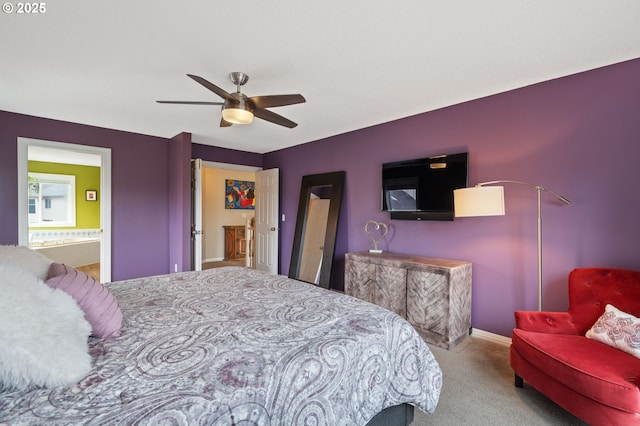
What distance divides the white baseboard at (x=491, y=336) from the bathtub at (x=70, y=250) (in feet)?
22.4

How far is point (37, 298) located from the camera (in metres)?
1.04

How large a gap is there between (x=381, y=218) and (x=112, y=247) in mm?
3810

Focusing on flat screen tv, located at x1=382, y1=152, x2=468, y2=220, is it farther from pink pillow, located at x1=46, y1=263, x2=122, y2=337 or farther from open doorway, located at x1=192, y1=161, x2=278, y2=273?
open doorway, located at x1=192, y1=161, x2=278, y2=273

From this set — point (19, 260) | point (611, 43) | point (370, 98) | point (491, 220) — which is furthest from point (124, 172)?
point (611, 43)

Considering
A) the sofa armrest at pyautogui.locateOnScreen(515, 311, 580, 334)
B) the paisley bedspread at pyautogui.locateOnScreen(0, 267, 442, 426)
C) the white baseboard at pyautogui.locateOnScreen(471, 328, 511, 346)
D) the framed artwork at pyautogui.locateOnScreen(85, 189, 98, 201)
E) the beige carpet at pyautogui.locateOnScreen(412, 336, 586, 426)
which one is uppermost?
the framed artwork at pyautogui.locateOnScreen(85, 189, 98, 201)

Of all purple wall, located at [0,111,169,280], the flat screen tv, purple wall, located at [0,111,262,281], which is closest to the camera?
the flat screen tv

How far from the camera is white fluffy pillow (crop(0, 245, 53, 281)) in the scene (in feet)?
4.74

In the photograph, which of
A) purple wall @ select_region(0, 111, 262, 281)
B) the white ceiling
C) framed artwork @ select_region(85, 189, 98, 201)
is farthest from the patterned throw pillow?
framed artwork @ select_region(85, 189, 98, 201)

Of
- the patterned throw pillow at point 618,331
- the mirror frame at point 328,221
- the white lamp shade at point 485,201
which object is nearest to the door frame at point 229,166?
the mirror frame at point 328,221

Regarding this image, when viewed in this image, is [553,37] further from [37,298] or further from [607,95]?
[37,298]

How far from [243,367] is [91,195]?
309 inches

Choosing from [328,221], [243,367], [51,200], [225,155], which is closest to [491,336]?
[328,221]

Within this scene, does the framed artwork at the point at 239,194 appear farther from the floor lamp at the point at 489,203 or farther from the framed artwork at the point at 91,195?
the floor lamp at the point at 489,203

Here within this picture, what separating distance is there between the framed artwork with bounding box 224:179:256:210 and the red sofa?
6159 mm
